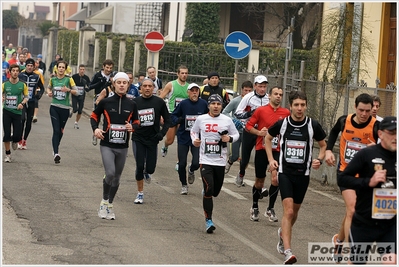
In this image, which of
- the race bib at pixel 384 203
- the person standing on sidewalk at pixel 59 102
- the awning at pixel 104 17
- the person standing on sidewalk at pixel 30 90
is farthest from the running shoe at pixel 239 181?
the awning at pixel 104 17

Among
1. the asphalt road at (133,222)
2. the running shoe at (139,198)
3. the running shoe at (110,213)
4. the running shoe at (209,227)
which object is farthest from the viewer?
the running shoe at (139,198)

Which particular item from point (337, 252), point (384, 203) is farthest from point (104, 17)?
point (384, 203)

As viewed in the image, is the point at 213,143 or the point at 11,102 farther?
the point at 11,102

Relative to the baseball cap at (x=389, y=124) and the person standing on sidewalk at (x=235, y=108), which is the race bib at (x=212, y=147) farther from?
the baseball cap at (x=389, y=124)

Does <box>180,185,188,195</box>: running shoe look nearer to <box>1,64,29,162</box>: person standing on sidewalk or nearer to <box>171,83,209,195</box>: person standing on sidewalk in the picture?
<box>171,83,209,195</box>: person standing on sidewalk

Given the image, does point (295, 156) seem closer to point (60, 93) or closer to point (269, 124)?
point (269, 124)

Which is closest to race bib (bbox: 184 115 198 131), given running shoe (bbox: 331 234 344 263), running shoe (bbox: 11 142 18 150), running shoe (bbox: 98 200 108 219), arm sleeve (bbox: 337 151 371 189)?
running shoe (bbox: 98 200 108 219)

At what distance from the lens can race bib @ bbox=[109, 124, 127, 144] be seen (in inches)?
461

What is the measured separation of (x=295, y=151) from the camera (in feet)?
32.4

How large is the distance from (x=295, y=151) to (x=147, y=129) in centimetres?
372

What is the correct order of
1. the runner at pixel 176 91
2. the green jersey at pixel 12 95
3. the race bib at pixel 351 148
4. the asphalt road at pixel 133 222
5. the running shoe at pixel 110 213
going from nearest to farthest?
the asphalt road at pixel 133 222, the race bib at pixel 351 148, the running shoe at pixel 110 213, the runner at pixel 176 91, the green jersey at pixel 12 95

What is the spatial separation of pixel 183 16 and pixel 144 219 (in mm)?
30639

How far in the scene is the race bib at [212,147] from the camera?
11.4 metres

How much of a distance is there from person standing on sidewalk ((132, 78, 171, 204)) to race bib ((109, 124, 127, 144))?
1.25 m
